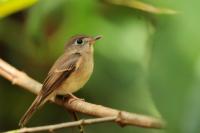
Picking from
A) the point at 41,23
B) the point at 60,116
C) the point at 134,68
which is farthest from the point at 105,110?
the point at 60,116

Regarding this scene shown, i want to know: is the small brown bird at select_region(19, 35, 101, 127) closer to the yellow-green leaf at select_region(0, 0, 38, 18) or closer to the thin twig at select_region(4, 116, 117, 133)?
the yellow-green leaf at select_region(0, 0, 38, 18)

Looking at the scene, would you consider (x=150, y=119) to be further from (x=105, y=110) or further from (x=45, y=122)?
(x=45, y=122)

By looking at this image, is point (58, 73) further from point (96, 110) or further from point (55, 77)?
point (96, 110)

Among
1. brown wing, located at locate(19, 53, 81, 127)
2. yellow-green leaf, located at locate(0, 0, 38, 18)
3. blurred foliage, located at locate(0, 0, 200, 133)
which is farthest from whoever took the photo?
brown wing, located at locate(19, 53, 81, 127)

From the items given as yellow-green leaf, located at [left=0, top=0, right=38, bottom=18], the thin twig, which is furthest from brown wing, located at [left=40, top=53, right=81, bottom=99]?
the thin twig

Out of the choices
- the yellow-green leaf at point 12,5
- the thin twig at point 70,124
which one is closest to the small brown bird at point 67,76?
the yellow-green leaf at point 12,5

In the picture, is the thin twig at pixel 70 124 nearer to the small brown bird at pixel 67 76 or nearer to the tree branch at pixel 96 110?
the tree branch at pixel 96 110

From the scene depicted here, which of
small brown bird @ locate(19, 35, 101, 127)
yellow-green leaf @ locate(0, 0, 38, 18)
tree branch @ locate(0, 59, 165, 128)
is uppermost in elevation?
yellow-green leaf @ locate(0, 0, 38, 18)
